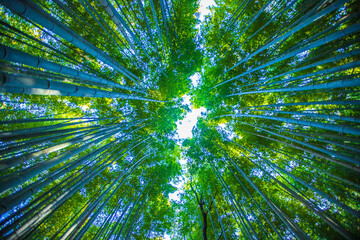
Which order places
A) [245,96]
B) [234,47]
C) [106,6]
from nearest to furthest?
[106,6] < [234,47] < [245,96]

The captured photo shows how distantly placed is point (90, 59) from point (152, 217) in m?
8.09

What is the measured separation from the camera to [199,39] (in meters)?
7.75

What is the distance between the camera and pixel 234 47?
7.10m

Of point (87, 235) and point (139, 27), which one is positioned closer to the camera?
point (139, 27)

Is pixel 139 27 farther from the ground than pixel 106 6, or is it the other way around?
pixel 139 27

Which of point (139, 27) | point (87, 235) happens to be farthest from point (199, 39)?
point (87, 235)

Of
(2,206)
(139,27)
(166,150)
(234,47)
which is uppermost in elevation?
(234,47)

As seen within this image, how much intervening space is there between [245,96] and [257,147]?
8.72ft

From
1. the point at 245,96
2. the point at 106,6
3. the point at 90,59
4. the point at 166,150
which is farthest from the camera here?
the point at 166,150

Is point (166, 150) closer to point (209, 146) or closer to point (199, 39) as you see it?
point (209, 146)

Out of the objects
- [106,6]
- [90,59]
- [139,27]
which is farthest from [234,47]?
[90,59]

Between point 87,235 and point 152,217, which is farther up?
point 152,217

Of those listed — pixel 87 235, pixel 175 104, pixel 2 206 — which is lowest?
pixel 2 206

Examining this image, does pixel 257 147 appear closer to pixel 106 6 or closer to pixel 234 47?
pixel 234 47
